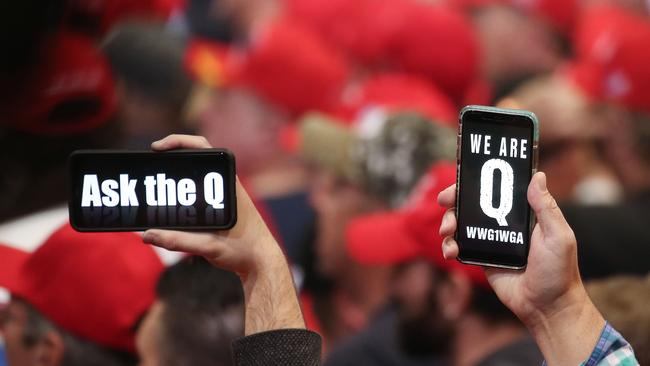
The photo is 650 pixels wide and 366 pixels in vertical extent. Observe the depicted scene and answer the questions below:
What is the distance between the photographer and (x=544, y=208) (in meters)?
1.80

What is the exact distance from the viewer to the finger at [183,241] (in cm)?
177

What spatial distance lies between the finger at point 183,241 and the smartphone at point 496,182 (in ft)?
1.16

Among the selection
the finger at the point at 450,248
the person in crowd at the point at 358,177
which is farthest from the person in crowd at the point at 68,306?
the person in crowd at the point at 358,177

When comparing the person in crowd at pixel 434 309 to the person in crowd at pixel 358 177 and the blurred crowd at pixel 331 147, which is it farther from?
the person in crowd at pixel 358 177

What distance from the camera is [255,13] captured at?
675cm

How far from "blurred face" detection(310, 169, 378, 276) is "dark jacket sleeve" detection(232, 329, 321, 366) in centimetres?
219

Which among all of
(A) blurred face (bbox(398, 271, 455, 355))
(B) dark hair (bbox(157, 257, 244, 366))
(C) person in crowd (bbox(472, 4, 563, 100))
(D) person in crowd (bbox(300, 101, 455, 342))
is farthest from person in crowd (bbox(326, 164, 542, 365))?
(C) person in crowd (bbox(472, 4, 563, 100))

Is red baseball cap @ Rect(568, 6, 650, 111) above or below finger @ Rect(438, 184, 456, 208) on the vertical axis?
above

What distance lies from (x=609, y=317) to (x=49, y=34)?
144 centimetres

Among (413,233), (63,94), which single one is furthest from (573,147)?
(63,94)

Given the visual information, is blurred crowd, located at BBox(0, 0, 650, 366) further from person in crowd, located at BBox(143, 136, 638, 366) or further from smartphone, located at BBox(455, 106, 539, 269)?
smartphone, located at BBox(455, 106, 539, 269)

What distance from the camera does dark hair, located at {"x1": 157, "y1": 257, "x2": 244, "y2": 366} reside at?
7.82ft

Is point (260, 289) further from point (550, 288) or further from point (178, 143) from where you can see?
point (550, 288)

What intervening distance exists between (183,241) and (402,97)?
2893mm
